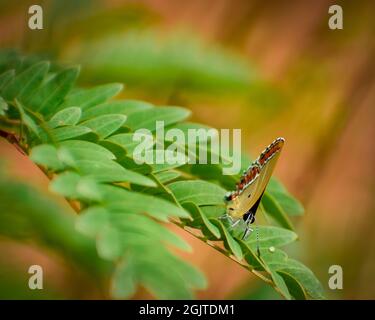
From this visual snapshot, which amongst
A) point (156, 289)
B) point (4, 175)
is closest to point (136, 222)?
point (156, 289)

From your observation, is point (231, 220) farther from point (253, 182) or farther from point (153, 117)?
point (153, 117)

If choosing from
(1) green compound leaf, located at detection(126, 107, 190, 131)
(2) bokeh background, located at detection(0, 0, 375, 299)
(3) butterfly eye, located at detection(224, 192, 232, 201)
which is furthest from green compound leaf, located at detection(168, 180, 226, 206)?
(2) bokeh background, located at detection(0, 0, 375, 299)

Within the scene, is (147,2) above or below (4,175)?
above

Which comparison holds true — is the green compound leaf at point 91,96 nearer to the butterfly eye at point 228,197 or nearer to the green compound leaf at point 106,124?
the green compound leaf at point 106,124

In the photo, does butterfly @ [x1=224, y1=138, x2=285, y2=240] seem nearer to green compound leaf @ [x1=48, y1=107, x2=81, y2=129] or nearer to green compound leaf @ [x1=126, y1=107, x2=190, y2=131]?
green compound leaf @ [x1=126, y1=107, x2=190, y2=131]

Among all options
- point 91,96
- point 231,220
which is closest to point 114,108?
point 91,96

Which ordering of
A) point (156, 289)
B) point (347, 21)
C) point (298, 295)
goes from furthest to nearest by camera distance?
point (347, 21), point (298, 295), point (156, 289)

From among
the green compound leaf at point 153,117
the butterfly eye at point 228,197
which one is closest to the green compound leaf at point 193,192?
the butterfly eye at point 228,197

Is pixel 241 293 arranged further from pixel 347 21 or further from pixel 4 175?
pixel 347 21

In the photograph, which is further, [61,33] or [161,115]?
[61,33]
